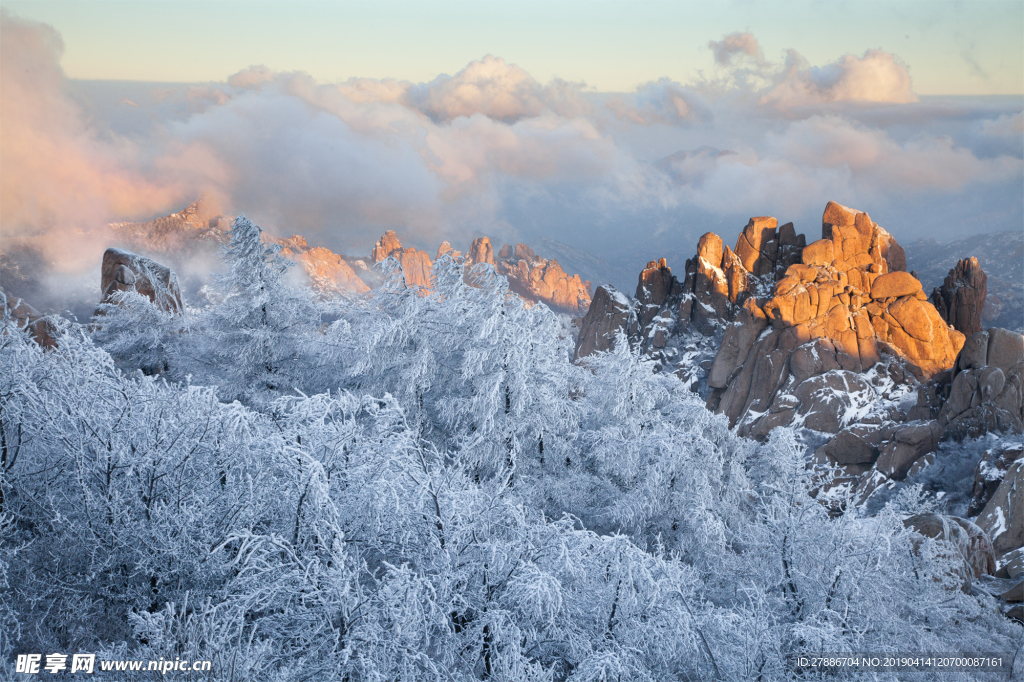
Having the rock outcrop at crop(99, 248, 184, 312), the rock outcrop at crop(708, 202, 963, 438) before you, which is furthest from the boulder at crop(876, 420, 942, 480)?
the rock outcrop at crop(99, 248, 184, 312)

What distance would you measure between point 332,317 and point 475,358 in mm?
7984

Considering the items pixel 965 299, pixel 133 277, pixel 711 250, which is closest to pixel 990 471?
pixel 965 299

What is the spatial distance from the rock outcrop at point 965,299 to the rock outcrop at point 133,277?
7124 centimetres

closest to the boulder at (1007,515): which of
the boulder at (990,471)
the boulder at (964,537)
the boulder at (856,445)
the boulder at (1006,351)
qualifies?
the boulder at (990,471)

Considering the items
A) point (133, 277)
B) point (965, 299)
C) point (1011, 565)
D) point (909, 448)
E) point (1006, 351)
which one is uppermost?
point (133, 277)

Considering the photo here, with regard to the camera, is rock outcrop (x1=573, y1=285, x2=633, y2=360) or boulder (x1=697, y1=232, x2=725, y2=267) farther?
rock outcrop (x1=573, y1=285, x2=633, y2=360)

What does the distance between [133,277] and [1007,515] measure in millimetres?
42918

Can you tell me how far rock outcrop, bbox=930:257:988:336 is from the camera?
5981cm

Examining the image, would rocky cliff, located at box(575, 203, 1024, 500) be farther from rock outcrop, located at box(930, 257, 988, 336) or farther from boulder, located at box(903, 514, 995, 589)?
boulder, located at box(903, 514, 995, 589)

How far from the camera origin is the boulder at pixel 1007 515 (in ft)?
92.5

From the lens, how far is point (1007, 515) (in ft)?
95.1

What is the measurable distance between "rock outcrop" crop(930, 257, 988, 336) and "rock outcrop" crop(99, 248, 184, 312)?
234 feet

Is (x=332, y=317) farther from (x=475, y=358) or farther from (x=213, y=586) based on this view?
(x=213, y=586)

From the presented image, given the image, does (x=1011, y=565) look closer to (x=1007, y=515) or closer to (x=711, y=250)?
(x=1007, y=515)
